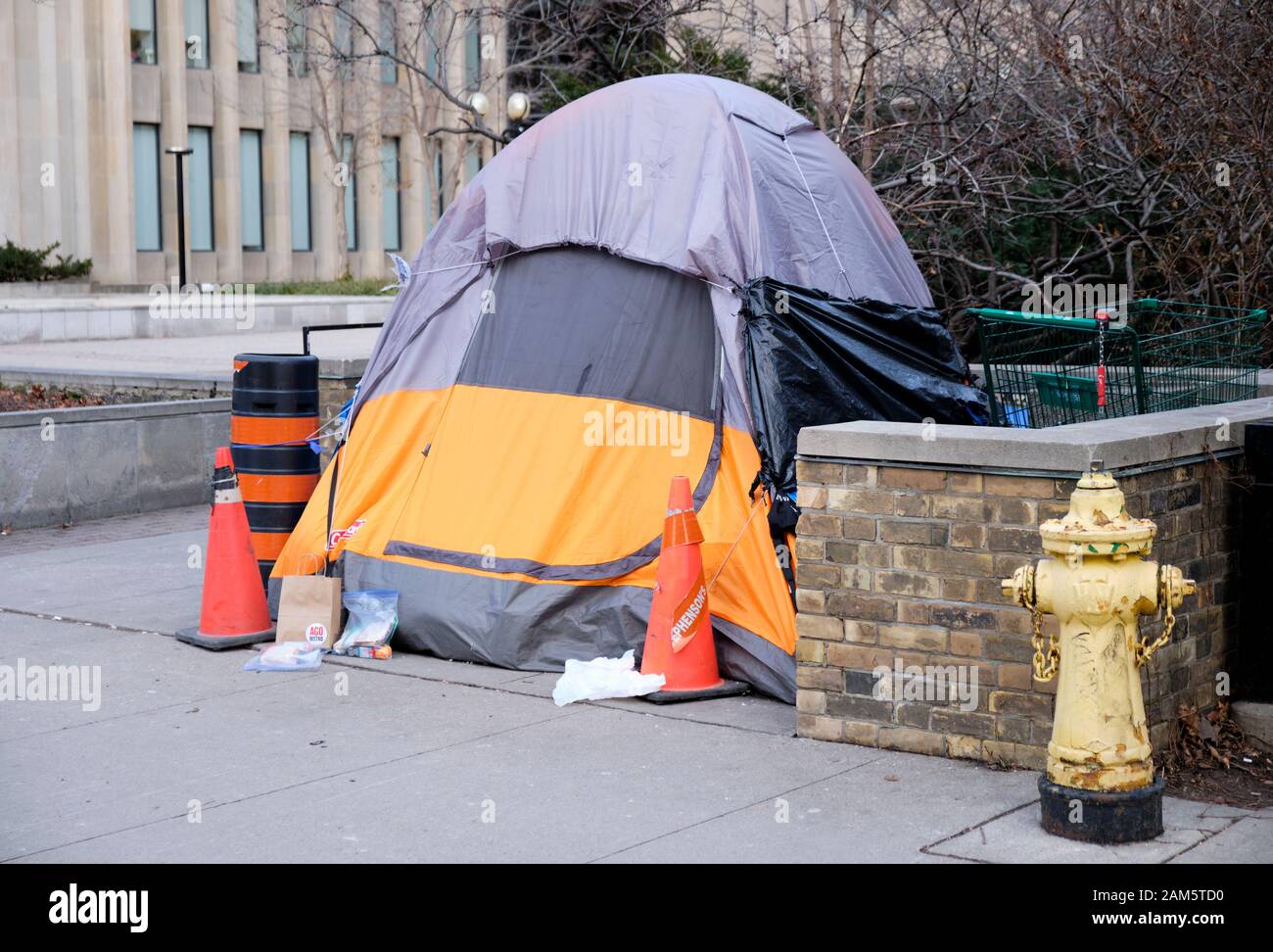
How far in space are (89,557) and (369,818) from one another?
5846 mm

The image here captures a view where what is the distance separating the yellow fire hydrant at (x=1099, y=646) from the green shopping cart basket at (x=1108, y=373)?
235cm

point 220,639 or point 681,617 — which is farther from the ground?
point 681,617

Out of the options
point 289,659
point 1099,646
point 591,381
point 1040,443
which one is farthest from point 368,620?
point 1099,646

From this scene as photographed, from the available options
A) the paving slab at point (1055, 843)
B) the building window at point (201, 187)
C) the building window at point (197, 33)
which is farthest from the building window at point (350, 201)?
the paving slab at point (1055, 843)

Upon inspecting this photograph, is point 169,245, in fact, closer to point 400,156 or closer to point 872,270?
point 400,156

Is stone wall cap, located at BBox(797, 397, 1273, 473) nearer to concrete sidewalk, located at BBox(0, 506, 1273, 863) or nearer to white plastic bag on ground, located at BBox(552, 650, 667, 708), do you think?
concrete sidewalk, located at BBox(0, 506, 1273, 863)

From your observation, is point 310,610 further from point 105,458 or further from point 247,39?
point 247,39

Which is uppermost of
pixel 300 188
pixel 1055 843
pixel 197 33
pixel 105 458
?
pixel 197 33

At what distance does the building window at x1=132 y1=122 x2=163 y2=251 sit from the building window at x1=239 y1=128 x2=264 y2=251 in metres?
2.64

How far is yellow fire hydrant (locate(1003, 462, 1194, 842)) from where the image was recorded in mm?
4871

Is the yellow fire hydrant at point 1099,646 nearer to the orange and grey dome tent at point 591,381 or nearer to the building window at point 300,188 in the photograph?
the orange and grey dome tent at point 591,381

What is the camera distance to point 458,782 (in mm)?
5715

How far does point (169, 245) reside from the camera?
3778cm

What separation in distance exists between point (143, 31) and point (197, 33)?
5.38ft
